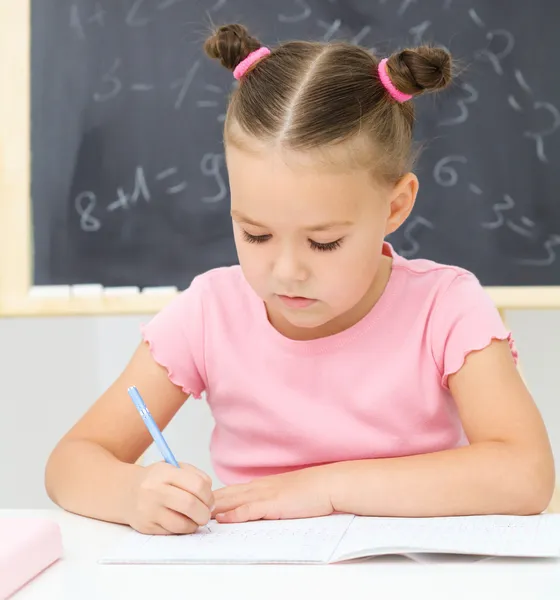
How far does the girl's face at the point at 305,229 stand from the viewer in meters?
1.04

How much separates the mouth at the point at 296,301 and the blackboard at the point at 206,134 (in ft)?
3.41

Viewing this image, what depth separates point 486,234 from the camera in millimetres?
2100

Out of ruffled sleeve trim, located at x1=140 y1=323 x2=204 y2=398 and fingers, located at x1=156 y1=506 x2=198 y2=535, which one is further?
ruffled sleeve trim, located at x1=140 y1=323 x2=204 y2=398

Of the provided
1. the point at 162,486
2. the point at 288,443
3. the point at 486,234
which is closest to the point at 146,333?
the point at 288,443

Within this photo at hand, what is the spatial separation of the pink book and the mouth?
0.39 metres

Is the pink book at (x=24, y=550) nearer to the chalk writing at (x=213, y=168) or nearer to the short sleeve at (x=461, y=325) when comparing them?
the short sleeve at (x=461, y=325)

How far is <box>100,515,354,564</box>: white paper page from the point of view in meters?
0.82

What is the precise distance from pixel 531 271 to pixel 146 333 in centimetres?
107

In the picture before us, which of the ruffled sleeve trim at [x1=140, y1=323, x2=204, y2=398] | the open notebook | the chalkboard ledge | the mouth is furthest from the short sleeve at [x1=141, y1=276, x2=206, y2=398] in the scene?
the chalkboard ledge

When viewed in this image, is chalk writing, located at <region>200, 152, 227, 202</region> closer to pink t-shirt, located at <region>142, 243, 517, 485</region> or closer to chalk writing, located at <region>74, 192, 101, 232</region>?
chalk writing, located at <region>74, 192, 101, 232</region>

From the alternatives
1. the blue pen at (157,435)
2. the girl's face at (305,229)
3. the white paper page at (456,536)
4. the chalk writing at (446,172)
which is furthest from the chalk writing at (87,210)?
the white paper page at (456,536)

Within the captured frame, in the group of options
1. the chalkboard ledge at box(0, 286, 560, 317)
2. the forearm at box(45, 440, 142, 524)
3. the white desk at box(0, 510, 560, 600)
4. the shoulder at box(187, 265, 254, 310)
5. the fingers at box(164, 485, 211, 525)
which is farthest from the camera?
the chalkboard ledge at box(0, 286, 560, 317)

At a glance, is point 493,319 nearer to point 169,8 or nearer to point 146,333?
point 146,333

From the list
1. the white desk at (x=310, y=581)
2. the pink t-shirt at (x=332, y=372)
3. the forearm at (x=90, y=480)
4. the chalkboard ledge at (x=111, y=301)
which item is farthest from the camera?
the chalkboard ledge at (x=111, y=301)
